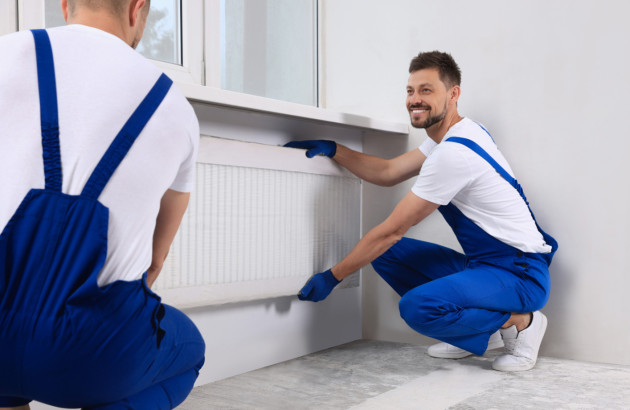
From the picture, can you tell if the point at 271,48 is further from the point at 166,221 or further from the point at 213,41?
the point at 166,221

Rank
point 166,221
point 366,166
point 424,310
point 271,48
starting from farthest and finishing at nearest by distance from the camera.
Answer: point 271,48 < point 366,166 < point 424,310 < point 166,221

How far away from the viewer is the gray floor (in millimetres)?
1560

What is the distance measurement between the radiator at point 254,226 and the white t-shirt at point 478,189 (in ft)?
1.22

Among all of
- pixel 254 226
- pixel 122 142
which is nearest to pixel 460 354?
pixel 254 226

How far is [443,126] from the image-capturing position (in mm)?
2105

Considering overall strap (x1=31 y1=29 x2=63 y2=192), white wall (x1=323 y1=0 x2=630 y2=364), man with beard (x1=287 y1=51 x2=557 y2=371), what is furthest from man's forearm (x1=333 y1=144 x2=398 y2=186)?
overall strap (x1=31 y1=29 x2=63 y2=192)

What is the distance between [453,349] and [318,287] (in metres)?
0.51

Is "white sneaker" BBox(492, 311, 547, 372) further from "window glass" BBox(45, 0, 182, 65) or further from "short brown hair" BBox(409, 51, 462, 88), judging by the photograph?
"window glass" BBox(45, 0, 182, 65)

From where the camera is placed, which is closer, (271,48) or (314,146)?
(314,146)

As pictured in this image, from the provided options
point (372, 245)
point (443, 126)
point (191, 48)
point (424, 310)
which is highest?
point (191, 48)

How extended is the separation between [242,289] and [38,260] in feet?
3.58

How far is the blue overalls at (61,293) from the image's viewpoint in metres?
0.75

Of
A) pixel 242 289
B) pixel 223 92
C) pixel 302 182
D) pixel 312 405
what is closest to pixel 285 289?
pixel 242 289

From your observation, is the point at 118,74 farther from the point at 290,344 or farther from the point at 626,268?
the point at 626,268
